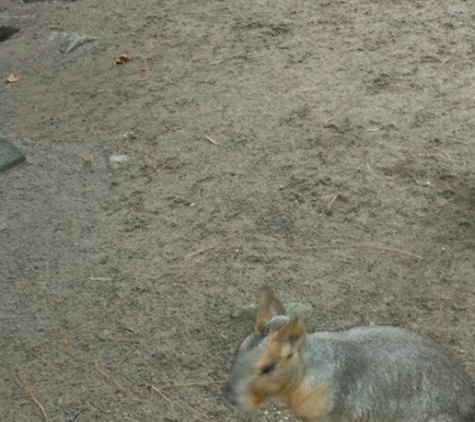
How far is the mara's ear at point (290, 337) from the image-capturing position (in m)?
2.62

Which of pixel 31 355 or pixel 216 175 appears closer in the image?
pixel 31 355

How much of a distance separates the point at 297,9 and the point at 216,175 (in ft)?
6.64

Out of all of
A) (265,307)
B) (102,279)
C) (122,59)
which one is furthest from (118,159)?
(265,307)

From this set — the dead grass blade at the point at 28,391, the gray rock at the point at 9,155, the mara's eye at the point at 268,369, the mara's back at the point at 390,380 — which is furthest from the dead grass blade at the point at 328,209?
the gray rock at the point at 9,155

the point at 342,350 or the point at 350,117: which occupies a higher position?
the point at 342,350

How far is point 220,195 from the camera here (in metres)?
4.30

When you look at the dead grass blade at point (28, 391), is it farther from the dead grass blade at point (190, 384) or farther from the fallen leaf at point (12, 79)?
the fallen leaf at point (12, 79)

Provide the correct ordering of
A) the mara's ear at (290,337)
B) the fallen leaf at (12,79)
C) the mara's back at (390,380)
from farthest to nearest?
the fallen leaf at (12,79)
the mara's back at (390,380)
the mara's ear at (290,337)

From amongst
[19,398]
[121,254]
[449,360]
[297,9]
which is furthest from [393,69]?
[19,398]

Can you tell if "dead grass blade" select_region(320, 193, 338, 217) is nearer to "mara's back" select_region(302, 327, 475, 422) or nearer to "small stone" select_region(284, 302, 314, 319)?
"small stone" select_region(284, 302, 314, 319)

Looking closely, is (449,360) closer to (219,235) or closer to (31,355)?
(219,235)

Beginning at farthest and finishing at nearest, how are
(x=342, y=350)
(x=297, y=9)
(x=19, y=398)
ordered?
1. (x=297, y=9)
2. (x=19, y=398)
3. (x=342, y=350)

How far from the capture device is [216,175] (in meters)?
4.46

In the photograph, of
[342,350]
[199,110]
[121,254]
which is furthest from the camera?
[199,110]
